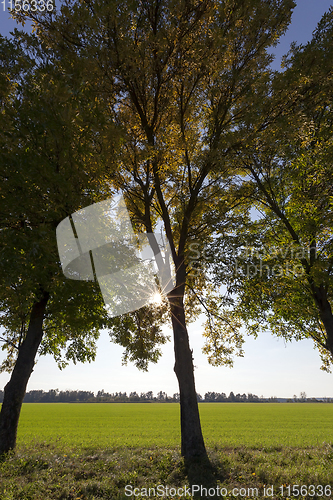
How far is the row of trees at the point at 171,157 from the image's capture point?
8.27m

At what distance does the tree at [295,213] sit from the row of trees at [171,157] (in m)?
0.08

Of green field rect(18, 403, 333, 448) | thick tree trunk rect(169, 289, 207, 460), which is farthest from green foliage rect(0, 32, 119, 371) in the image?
green field rect(18, 403, 333, 448)

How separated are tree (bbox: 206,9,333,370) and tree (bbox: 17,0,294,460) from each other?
1.43m

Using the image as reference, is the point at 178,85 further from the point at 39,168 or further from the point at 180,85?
the point at 39,168

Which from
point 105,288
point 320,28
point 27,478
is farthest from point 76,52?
point 27,478

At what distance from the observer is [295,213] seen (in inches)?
565

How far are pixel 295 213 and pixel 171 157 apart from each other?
23.4 feet

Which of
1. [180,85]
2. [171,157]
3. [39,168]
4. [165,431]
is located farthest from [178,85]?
[165,431]

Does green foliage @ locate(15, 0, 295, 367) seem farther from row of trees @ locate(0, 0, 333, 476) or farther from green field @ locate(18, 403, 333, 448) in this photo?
green field @ locate(18, 403, 333, 448)

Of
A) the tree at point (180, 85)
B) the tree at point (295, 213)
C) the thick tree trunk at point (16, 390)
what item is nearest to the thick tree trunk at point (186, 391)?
the tree at point (180, 85)

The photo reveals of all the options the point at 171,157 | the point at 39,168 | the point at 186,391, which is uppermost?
the point at 171,157

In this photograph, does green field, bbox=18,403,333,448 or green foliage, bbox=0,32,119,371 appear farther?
green field, bbox=18,403,333,448

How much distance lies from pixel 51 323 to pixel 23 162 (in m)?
8.93

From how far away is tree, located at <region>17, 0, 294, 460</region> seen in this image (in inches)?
406
